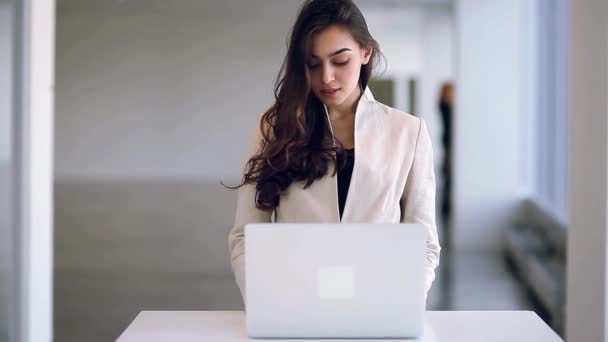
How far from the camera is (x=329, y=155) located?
259cm

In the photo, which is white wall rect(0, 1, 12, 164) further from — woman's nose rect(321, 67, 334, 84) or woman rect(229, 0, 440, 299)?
woman's nose rect(321, 67, 334, 84)

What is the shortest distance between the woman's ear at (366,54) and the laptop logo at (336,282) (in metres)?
0.93

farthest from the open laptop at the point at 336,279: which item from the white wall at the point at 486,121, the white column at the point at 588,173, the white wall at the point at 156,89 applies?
the white wall at the point at 156,89

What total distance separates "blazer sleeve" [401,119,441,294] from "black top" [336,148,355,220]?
0.59 feet

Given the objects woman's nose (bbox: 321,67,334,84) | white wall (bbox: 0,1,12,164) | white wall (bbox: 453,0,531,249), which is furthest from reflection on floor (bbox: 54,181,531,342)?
woman's nose (bbox: 321,67,334,84)

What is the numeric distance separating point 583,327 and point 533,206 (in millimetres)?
5165

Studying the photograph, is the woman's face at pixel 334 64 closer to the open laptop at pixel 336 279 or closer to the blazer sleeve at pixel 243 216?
the blazer sleeve at pixel 243 216

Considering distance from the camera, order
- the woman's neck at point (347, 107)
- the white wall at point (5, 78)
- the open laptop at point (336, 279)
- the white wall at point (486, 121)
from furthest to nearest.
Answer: the white wall at point (486, 121) < the white wall at point (5, 78) < the woman's neck at point (347, 107) < the open laptop at point (336, 279)

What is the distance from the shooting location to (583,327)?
3.92 metres

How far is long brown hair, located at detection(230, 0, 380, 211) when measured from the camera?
2.54m

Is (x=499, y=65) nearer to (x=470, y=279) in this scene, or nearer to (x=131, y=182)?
(x=470, y=279)

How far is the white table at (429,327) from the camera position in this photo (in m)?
2.09

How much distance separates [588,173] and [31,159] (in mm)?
2650

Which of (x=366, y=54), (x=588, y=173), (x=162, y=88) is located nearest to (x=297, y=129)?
(x=366, y=54)
